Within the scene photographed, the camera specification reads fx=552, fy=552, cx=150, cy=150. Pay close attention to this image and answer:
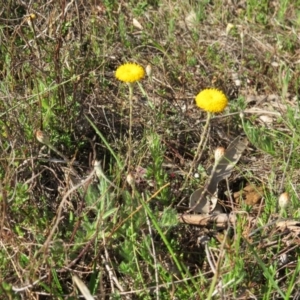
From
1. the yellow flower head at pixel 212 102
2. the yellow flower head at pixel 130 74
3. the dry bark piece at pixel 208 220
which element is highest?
the yellow flower head at pixel 130 74

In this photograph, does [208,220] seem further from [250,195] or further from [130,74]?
[130,74]

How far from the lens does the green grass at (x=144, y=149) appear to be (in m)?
1.63

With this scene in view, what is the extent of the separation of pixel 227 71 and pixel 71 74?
0.81m

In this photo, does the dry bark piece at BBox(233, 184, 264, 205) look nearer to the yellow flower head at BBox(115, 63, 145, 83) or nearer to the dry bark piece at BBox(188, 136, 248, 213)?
the dry bark piece at BBox(188, 136, 248, 213)

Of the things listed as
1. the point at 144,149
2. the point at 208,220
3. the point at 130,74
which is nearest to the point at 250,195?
the point at 208,220

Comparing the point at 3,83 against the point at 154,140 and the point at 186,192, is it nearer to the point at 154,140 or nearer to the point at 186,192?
the point at 154,140

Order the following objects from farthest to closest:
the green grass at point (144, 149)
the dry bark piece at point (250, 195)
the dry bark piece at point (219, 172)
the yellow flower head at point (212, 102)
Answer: the dry bark piece at point (250, 195), the dry bark piece at point (219, 172), the yellow flower head at point (212, 102), the green grass at point (144, 149)

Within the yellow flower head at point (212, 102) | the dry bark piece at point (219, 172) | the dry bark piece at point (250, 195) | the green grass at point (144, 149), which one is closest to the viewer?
the green grass at point (144, 149)

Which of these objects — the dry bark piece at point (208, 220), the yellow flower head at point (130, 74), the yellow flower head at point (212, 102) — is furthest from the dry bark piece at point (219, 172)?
the yellow flower head at point (130, 74)

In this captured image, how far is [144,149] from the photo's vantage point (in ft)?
6.89

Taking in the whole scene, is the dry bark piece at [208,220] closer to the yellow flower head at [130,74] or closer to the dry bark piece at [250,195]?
the dry bark piece at [250,195]

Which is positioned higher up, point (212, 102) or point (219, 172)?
point (212, 102)

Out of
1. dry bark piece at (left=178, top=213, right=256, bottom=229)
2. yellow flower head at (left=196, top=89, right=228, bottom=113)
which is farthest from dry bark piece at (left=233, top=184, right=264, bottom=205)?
yellow flower head at (left=196, top=89, right=228, bottom=113)

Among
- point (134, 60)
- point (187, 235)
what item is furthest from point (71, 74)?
point (187, 235)
